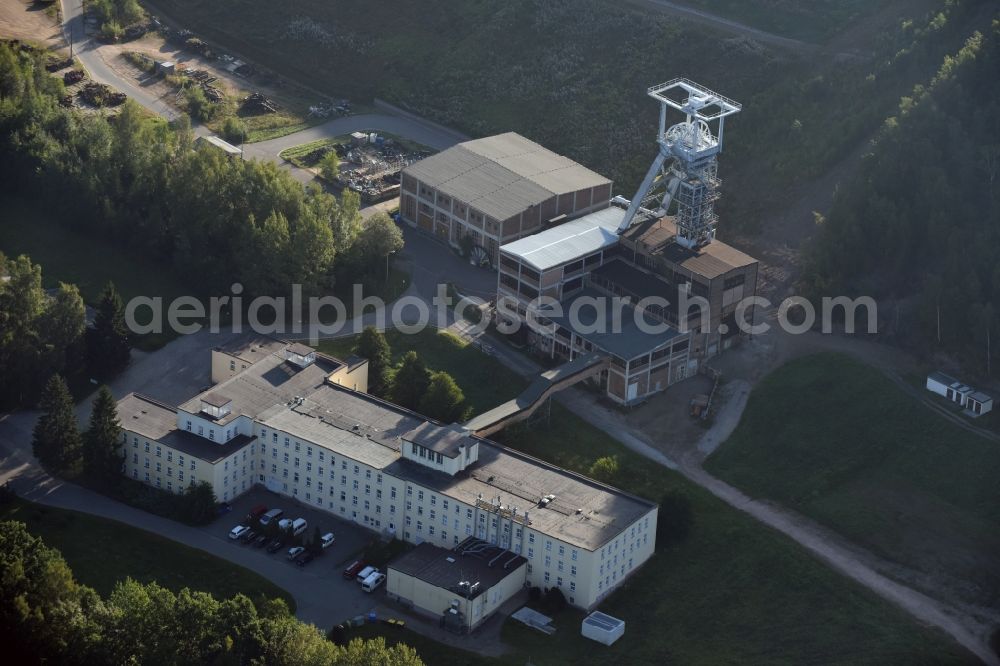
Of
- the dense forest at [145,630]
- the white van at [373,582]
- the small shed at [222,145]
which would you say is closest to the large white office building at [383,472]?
the white van at [373,582]

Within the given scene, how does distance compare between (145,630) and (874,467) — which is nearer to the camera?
(145,630)

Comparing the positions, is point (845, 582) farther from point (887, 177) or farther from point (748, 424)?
point (887, 177)

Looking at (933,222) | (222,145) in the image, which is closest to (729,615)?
(933,222)

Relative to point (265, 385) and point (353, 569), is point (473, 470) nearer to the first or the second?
point (353, 569)

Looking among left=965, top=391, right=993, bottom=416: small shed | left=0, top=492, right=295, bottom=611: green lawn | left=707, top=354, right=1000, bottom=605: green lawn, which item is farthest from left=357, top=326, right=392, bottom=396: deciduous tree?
left=965, top=391, right=993, bottom=416: small shed

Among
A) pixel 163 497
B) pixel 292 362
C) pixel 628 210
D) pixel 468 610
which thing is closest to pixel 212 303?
pixel 292 362

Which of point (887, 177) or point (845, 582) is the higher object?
point (887, 177)

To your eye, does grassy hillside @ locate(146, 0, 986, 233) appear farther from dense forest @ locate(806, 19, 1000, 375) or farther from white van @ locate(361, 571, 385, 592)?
white van @ locate(361, 571, 385, 592)
